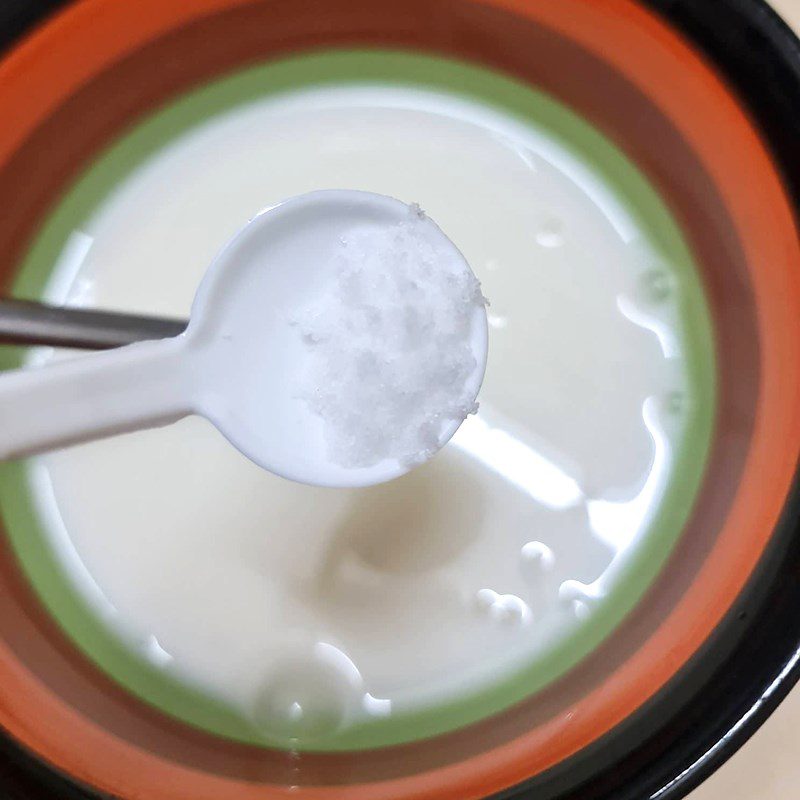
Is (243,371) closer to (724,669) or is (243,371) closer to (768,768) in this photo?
(724,669)

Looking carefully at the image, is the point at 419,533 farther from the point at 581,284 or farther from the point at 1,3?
the point at 1,3

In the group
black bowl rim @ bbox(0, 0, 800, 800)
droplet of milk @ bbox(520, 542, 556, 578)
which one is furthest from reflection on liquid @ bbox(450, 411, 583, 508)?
black bowl rim @ bbox(0, 0, 800, 800)

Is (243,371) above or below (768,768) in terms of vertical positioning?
above

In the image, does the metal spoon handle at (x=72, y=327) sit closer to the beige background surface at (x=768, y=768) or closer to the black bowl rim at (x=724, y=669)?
the black bowl rim at (x=724, y=669)

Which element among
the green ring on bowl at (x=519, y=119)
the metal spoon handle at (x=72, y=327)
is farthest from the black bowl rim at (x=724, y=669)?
the metal spoon handle at (x=72, y=327)

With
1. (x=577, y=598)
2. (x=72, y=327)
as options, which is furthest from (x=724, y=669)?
(x=72, y=327)

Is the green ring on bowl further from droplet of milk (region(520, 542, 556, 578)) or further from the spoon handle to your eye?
the spoon handle
